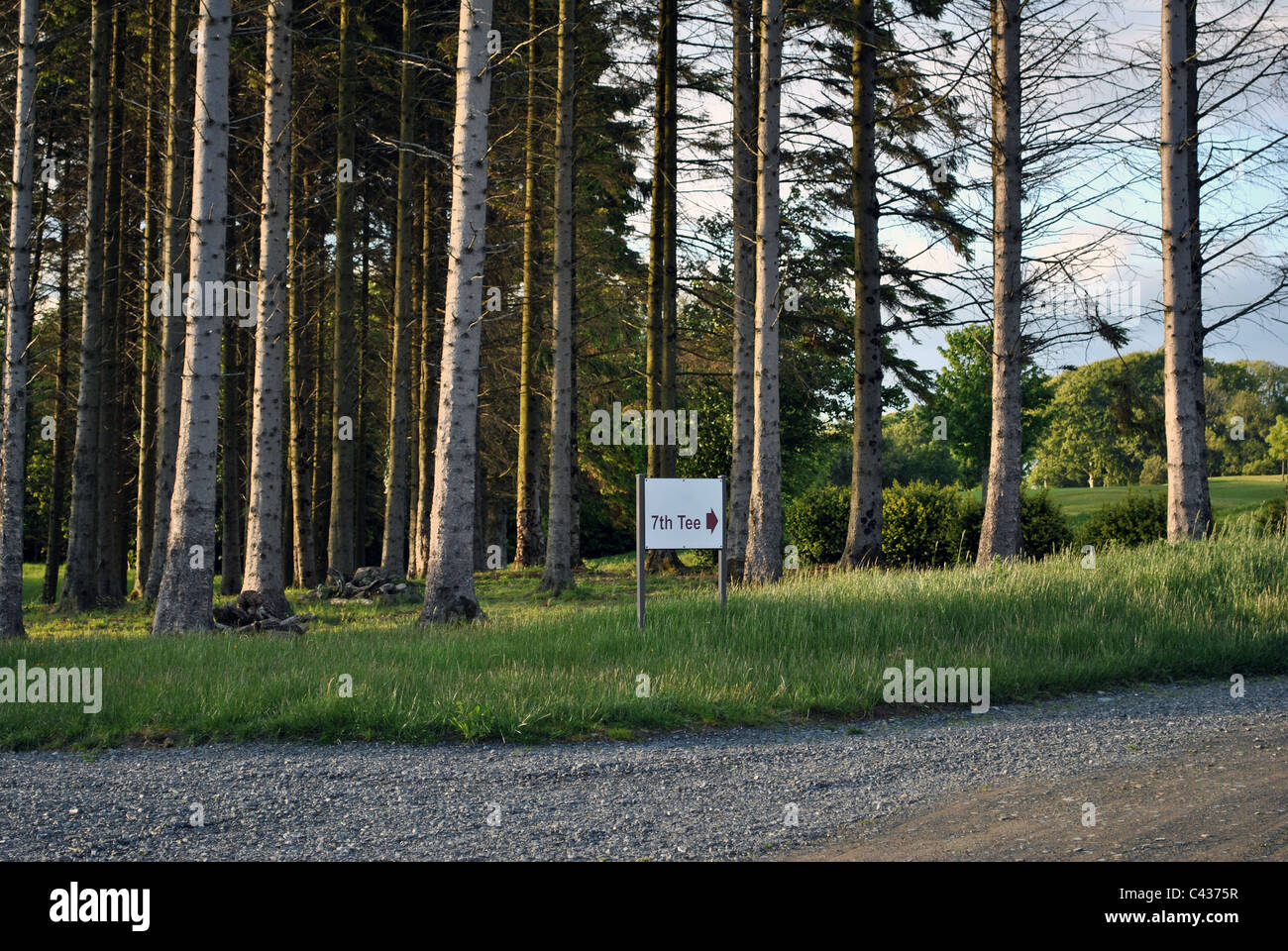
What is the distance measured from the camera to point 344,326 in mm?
20953

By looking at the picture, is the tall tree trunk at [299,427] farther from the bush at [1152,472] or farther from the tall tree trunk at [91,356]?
the bush at [1152,472]

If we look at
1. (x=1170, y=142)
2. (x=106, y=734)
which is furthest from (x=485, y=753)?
(x=1170, y=142)

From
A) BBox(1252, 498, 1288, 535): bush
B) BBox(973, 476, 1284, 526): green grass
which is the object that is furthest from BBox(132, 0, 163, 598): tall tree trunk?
BBox(973, 476, 1284, 526): green grass

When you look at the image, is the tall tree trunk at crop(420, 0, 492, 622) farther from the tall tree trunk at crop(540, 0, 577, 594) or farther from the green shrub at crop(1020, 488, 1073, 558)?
the green shrub at crop(1020, 488, 1073, 558)

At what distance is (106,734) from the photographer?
7.46 metres

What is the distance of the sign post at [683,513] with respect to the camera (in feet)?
37.0

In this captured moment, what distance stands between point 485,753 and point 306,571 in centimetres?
1765

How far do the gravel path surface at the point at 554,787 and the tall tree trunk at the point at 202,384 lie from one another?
6266 mm

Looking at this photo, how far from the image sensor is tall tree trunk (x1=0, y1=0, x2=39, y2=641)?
45.7 feet

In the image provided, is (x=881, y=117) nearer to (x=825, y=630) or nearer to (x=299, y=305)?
(x=825, y=630)

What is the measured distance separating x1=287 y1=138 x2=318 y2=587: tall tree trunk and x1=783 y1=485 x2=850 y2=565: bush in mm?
11692

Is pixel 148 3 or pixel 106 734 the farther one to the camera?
pixel 148 3

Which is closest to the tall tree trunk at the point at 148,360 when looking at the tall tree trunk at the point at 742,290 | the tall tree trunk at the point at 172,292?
the tall tree trunk at the point at 172,292

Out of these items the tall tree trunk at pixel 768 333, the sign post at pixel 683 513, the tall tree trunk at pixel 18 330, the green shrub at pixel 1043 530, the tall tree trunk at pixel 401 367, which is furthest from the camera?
the tall tree trunk at pixel 401 367
